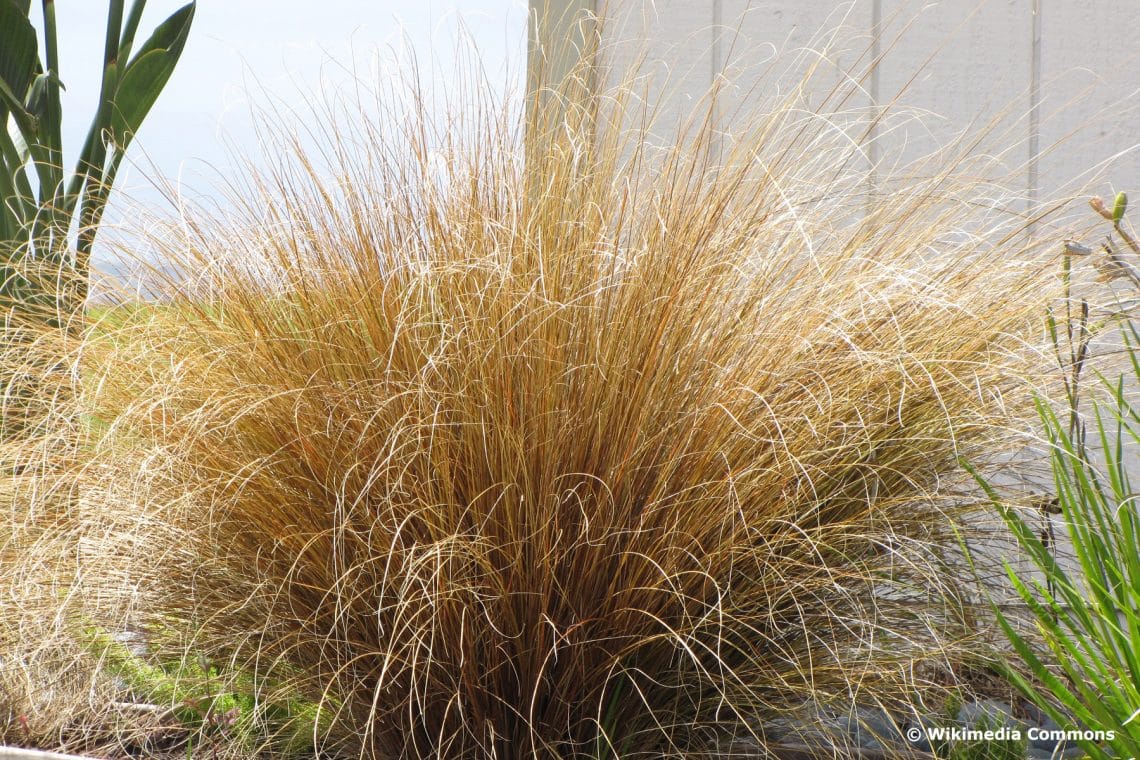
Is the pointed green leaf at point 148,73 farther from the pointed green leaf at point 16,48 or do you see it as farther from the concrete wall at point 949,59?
the concrete wall at point 949,59

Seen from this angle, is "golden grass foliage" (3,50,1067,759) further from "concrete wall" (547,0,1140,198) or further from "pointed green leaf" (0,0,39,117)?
"pointed green leaf" (0,0,39,117)

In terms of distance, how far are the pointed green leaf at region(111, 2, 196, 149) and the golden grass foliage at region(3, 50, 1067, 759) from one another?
3.49ft

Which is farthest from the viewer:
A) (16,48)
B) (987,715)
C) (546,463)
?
(16,48)

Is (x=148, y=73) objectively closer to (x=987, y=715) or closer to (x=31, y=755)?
(x=31, y=755)

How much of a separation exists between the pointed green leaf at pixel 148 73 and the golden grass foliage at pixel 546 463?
1064 millimetres

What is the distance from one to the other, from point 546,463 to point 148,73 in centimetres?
173

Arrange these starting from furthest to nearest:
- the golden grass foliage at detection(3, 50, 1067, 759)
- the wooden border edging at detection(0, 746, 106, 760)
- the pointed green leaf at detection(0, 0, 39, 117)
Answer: the pointed green leaf at detection(0, 0, 39, 117) → the wooden border edging at detection(0, 746, 106, 760) → the golden grass foliage at detection(3, 50, 1067, 759)

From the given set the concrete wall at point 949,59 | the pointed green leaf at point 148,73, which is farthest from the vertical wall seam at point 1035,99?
the pointed green leaf at point 148,73

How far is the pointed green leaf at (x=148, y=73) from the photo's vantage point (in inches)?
95.3

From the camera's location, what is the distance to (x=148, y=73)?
2.44 meters

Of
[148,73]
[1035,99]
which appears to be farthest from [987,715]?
[148,73]

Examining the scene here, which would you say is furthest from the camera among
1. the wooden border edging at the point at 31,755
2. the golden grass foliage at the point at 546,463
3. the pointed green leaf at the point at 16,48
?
the pointed green leaf at the point at 16,48

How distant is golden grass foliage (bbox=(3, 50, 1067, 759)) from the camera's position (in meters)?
1.31

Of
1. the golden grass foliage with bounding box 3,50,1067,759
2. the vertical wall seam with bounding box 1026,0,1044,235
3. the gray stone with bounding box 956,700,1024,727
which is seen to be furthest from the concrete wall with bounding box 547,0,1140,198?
the gray stone with bounding box 956,700,1024,727
